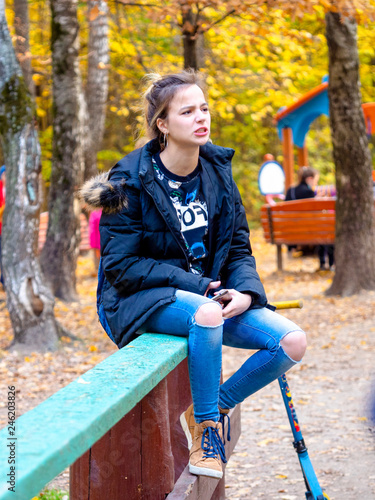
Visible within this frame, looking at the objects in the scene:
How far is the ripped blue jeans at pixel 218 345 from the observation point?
2.68 m

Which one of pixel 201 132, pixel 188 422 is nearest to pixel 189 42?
pixel 201 132

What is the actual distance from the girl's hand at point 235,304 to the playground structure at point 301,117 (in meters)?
11.9

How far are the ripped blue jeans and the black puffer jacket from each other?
8cm

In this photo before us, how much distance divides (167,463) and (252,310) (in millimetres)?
806

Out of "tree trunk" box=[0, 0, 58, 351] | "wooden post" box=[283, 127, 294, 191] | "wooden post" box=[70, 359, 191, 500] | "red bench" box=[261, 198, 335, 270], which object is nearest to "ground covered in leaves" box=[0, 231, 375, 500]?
"tree trunk" box=[0, 0, 58, 351]

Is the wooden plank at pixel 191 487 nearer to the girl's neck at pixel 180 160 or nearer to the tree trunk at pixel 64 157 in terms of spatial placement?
the girl's neck at pixel 180 160

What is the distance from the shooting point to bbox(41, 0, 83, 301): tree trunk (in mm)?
8586

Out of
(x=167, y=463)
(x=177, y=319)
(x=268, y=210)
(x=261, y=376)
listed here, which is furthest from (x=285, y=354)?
(x=268, y=210)

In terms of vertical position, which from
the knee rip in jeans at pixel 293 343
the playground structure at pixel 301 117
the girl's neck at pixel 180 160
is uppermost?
the playground structure at pixel 301 117

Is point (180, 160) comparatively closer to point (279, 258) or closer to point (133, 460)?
point (133, 460)

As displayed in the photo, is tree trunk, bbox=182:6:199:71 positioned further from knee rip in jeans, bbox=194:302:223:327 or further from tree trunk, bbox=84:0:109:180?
knee rip in jeans, bbox=194:302:223:327

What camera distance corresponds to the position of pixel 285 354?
2881mm

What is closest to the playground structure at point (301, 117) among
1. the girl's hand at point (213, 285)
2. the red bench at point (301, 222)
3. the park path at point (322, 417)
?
the red bench at point (301, 222)

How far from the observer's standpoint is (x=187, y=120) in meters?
3.08
